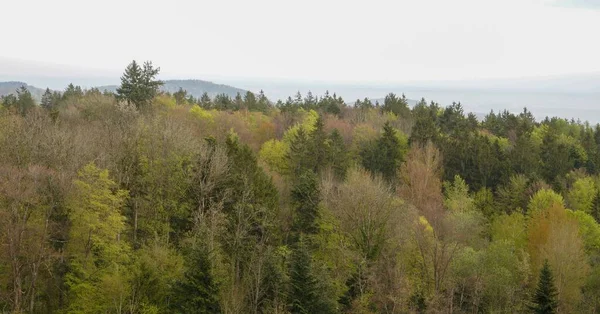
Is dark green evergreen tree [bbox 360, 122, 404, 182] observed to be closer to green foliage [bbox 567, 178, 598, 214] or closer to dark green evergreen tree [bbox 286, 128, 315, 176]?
dark green evergreen tree [bbox 286, 128, 315, 176]

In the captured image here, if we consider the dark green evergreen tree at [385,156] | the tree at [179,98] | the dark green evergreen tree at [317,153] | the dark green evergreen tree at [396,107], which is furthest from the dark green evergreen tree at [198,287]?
the dark green evergreen tree at [396,107]

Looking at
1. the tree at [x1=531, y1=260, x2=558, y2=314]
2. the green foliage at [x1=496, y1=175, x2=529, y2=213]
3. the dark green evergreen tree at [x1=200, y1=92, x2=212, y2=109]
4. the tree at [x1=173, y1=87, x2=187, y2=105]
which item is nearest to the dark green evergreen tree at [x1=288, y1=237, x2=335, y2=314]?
the tree at [x1=531, y1=260, x2=558, y2=314]

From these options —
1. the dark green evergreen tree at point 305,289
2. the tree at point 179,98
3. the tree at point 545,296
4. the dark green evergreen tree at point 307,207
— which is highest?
the tree at point 179,98

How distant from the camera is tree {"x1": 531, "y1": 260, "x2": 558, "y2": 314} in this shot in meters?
27.9

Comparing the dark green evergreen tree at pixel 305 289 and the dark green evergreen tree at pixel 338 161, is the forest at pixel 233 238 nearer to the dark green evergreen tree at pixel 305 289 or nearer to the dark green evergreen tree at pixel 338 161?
the dark green evergreen tree at pixel 305 289

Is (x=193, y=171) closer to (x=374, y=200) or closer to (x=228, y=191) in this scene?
(x=228, y=191)

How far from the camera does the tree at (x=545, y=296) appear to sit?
27.9 m

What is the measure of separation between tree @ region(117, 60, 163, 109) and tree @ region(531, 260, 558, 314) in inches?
1562

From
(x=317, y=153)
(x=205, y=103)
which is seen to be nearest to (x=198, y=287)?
(x=317, y=153)

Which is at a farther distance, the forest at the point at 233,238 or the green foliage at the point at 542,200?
the green foliage at the point at 542,200

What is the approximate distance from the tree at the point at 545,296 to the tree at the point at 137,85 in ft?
130

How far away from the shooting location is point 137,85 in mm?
50625

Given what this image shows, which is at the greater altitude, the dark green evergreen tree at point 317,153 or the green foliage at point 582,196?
the dark green evergreen tree at point 317,153

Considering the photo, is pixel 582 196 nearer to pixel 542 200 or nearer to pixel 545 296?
pixel 542 200
